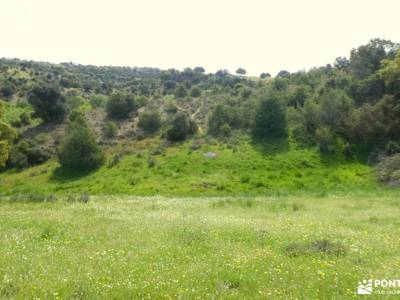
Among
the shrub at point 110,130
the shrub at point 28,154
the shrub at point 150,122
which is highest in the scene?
the shrub at point 150,122

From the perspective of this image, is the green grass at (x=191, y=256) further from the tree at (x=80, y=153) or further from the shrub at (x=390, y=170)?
the tree at (x=80, y=153)

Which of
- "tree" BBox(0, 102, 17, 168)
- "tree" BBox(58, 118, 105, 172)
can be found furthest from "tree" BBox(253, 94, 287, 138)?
"tree" BBox(0, 102, 17, 168)

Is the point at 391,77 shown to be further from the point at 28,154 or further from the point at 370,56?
the point at 28,154

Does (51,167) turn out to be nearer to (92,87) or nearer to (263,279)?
(263,279)

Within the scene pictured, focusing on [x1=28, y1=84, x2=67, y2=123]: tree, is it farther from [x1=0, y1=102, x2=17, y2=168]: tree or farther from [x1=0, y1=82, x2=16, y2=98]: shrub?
[x1=0, y1=102, x2=17, y2=168]: tree

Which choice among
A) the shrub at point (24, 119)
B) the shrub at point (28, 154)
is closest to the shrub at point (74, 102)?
the shrub at point (24, 119)

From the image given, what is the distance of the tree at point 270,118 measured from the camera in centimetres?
6281

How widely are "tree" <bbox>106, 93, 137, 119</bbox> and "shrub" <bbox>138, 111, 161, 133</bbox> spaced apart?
855cm

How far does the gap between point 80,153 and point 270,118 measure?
29247 millimetres

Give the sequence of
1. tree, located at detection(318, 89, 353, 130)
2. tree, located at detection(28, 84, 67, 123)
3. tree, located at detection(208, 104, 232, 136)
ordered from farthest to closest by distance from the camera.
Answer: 1. tree, located at detection(28, 84, 67, 123)
2. tree, located at detection(208, 104, 232, 136)
3. tree, located at detection(318, 89, 353, 130)

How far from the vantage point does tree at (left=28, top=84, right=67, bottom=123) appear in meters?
76.5

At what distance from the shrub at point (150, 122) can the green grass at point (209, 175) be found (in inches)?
537

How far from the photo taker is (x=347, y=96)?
64.2 meters

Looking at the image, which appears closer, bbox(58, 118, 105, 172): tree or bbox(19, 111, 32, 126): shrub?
bbox(58, 118, 105, 172): tree
